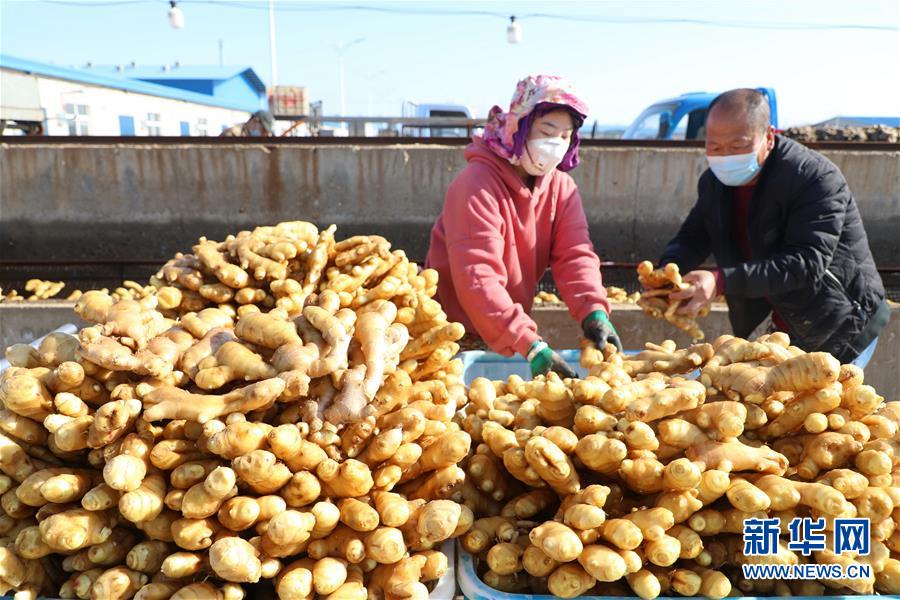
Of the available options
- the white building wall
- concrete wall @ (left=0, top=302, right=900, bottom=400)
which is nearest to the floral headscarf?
concrete wall @ (left=0, top=302, right=900, bottom=400)

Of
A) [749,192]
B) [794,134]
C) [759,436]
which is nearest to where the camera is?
[759,436]

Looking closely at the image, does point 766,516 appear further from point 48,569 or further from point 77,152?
point 77,152

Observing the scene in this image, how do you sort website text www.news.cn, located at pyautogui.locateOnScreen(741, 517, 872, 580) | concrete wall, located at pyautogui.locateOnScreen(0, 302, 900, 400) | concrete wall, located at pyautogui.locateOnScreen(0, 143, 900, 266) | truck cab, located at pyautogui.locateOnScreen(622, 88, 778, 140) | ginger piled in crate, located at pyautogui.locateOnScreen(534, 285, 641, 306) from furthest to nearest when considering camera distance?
1. truck cab, located at pyautogui.locateOnScreen(622, 88, 778, 140)
2. concrete wall, located at pyautogui.locateOnScreen(0, 143, 900, 266)
3. ginger piled in crate, located at pyautogui.locateOnScreen(534, 285, 641, 306)
4. concrete wall, located at pyautogui.locateOnScreen(0, 302, 900, 400)
5. website text www.news.cn, located at pyautogui.locateOnScreen(741, 517, 872, 580)

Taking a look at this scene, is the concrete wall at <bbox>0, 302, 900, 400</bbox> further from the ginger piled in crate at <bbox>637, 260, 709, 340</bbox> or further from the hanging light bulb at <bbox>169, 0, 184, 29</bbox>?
the hanging light bulb at <bbox>169, 0, 184, 29</bbox>

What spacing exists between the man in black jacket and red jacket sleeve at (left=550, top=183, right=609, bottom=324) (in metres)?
0.33

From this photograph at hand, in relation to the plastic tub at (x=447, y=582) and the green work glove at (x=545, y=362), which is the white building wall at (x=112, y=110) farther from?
the plastic tub at (x=447, y=582)

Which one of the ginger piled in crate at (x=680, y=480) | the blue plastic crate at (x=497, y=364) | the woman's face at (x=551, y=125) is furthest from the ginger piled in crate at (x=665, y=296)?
the ginger piled in crate at (x=680, y=480)

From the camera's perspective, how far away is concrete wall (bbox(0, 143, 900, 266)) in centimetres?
559

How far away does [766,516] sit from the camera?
1.27 meters

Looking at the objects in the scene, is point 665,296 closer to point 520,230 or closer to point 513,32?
point 520,230

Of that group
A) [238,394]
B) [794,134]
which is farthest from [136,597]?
[794,134]

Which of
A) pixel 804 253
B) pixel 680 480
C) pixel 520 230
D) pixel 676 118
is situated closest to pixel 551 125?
pixel 520 230

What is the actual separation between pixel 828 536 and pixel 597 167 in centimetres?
488

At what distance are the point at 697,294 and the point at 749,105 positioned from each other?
763mm
